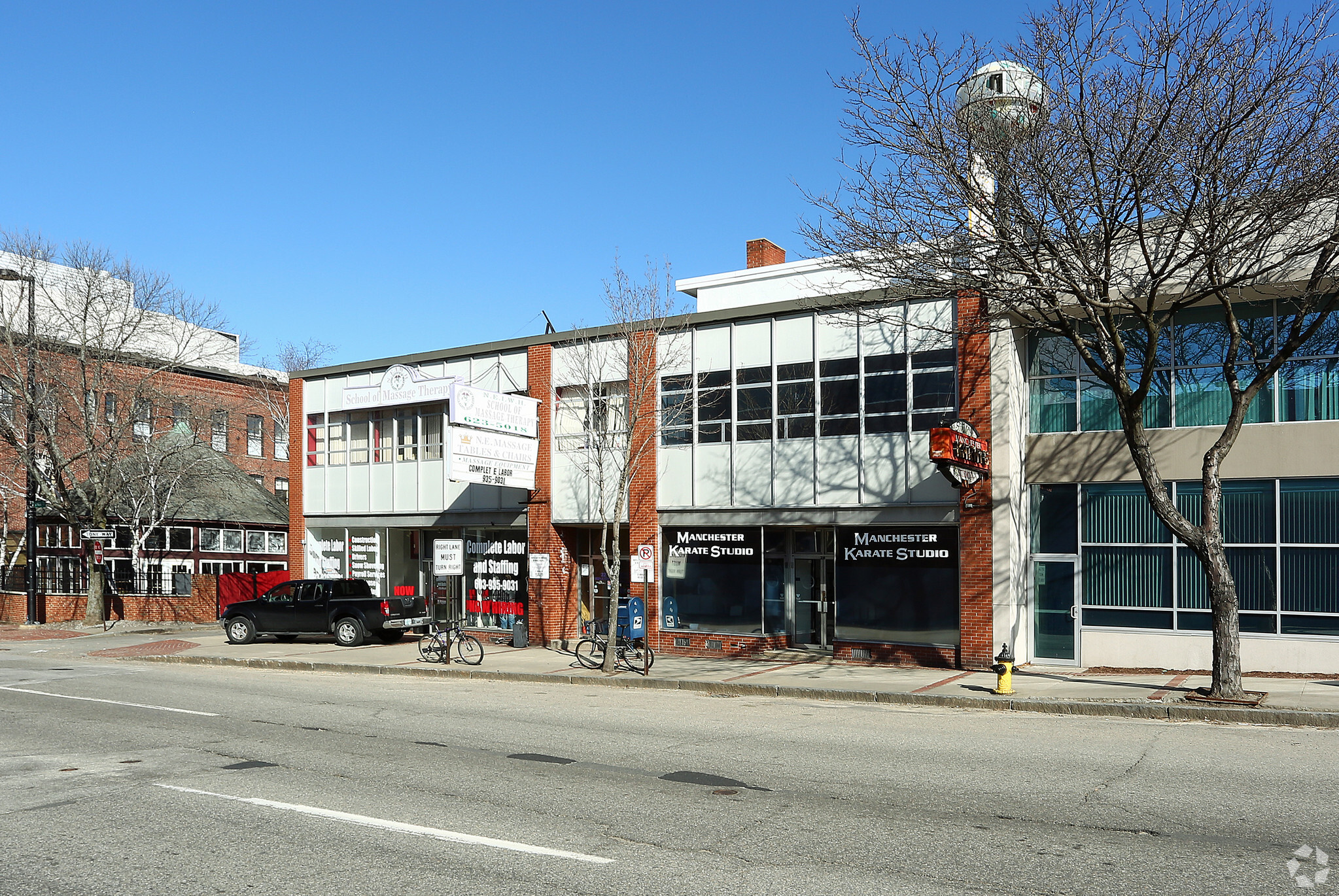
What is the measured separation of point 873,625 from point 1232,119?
1068 centimetres

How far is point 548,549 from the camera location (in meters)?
25.3

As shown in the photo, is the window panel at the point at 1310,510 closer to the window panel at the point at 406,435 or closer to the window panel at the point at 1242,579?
the window panel at the point at 1242,579

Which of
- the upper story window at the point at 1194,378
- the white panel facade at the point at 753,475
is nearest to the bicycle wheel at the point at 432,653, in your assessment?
the white panel facade at the point at 753,475

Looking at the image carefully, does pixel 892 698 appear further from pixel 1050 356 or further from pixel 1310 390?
pixel 1310 390

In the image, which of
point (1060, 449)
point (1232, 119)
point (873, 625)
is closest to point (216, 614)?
point (873, 625)

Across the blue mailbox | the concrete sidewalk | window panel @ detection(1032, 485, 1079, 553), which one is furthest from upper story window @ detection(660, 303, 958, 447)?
the concrete sidewalk

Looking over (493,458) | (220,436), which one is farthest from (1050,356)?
(220,436)

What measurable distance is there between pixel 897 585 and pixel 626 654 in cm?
530

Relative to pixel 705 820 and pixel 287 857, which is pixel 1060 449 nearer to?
pixel 705 820

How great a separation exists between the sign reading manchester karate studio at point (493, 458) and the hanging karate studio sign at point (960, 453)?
960 cm

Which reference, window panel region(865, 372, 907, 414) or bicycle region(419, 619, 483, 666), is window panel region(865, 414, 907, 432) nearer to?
window panel region(865, 372, 907, 414)

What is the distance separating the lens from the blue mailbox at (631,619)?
75.2 feet

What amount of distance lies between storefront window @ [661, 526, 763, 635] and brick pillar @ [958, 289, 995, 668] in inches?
176

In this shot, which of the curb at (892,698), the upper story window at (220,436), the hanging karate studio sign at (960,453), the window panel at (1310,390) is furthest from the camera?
the upper story window at (220,436)
